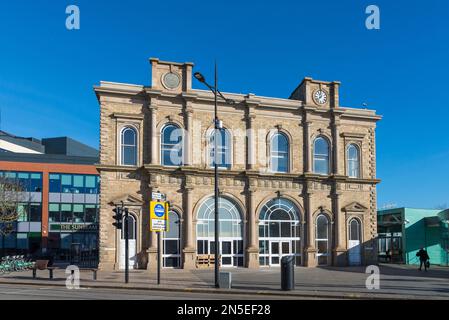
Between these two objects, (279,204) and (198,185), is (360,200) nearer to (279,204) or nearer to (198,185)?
(279,204)

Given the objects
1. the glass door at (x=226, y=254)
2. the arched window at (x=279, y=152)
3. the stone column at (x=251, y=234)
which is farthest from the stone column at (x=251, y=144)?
the glass door at (x=226, y=254)

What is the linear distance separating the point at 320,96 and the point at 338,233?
1019cm

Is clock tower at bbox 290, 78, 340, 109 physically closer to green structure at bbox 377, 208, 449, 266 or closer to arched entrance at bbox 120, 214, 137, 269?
green structure at bbox 377, 208, 449, 266

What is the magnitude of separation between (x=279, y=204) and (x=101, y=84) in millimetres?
14650

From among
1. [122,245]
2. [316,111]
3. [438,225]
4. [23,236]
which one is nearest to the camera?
[122,245]

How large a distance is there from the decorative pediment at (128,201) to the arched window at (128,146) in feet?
7.24

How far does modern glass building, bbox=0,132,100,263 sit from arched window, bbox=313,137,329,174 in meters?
32.6

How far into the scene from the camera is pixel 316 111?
34.2 metres

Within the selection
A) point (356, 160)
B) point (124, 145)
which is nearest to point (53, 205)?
point (124, 145)

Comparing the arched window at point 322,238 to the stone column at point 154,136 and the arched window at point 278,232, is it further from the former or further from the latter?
the stone column at point 154,136

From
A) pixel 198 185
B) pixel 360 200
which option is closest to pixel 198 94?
pixel 198 185

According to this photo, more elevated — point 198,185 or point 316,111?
point 316,111

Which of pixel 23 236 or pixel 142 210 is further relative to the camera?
pixel 23 236

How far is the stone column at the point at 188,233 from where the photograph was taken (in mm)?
29969
